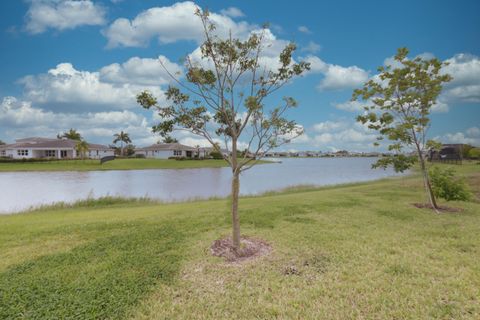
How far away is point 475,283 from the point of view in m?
4.36

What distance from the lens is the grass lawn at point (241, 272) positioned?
3.68 metres

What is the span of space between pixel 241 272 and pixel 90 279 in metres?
2.33

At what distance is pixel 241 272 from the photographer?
15.6ft

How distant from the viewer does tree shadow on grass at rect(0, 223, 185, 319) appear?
145 inches

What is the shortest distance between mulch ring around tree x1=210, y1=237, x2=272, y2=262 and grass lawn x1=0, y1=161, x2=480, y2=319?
0.22 meters

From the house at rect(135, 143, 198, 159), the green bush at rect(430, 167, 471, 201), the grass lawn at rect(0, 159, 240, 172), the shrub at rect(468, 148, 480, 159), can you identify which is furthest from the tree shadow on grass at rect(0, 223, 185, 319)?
the shrub at rect(468, 148, 480, 159)

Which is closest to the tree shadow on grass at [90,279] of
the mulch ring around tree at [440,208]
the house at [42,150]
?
the mulch ring around tree at [440,208]

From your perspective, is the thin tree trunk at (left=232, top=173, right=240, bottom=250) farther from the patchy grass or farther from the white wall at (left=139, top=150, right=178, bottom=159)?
the white wall at (left=139, top=150, right=178, bottom=159)

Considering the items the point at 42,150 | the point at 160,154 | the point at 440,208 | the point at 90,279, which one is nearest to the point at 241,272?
the point at 90,279

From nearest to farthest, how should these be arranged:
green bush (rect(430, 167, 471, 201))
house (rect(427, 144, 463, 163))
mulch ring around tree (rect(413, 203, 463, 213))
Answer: mulch ring around tree (rect(413, 203, 463, 213)) < green bush (rect(430, 167, 471, 201)) < house (rect(427, 144, 463, 163))

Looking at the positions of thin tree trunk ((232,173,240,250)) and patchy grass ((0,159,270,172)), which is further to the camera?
patchy grass ((0,159,270,172))

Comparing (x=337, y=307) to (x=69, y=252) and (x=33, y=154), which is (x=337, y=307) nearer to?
(x=69, y=252)

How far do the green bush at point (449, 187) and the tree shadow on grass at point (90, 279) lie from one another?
10.3 meters

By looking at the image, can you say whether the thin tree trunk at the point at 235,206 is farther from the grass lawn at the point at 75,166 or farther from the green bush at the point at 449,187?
the grass lawn at the point at 75,166
